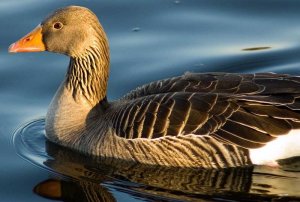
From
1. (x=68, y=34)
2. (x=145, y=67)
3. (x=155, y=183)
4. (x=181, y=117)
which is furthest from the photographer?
(x=145, y=67)

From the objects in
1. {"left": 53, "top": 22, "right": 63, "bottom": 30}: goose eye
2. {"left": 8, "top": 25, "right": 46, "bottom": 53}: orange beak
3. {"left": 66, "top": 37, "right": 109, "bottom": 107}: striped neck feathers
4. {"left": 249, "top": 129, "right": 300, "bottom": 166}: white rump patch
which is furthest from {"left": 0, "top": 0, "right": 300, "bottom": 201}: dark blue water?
{"left": 53, "top": 22, "right": 63, "bottom": 30}: goose eye

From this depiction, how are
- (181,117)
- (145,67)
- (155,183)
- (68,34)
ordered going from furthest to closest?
(145,67)
(68,34)
(181,117)
(155,183)

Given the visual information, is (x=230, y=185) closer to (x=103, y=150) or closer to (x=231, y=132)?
(x=231, y=132)

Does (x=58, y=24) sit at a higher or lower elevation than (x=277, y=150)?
higher

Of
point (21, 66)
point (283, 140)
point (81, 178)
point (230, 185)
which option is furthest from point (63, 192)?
point (21, 66)

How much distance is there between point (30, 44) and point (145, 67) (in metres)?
2.75

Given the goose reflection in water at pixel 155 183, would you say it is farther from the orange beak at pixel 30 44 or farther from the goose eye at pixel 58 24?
the goose eye at pixel 58 24

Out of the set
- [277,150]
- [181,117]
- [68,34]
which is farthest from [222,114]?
[68,34]

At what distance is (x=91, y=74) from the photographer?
38.9 feet

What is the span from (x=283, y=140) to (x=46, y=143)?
3.47 meters

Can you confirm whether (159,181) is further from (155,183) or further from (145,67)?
(145,67)

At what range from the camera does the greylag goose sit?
35.7ft

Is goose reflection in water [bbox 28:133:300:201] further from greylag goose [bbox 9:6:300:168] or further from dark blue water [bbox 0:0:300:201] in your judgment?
greylag goose [bbox 9:6:300:168]

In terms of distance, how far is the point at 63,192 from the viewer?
35.6 ft
